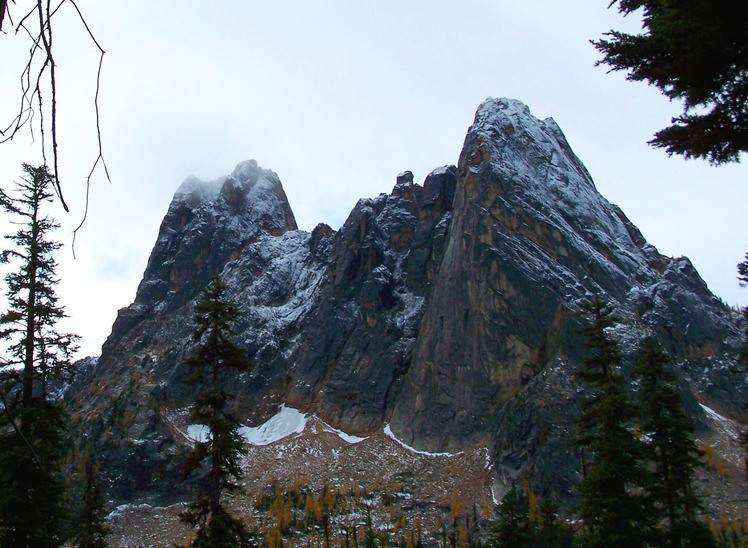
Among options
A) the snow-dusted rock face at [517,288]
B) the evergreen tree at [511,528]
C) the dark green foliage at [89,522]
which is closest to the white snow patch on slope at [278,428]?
the snow-dusted rock face at [517,288]

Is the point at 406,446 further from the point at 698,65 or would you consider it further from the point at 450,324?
the point at 698,65

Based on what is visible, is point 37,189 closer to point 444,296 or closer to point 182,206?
point 444,296

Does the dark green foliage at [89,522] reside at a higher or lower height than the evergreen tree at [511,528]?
lower

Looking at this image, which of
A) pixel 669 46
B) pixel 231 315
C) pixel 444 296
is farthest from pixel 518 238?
pixel 669 46

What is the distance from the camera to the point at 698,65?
17.1 feet

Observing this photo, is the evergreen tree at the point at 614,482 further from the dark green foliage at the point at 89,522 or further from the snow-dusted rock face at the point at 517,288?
the snow-dusted rock face at the point at 517,288

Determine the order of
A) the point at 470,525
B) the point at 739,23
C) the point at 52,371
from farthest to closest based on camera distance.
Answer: the point at 470,525, the point at 52,371, the point at 739,23

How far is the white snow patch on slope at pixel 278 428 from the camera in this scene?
107562mm

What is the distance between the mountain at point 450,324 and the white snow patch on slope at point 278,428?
2.17 m

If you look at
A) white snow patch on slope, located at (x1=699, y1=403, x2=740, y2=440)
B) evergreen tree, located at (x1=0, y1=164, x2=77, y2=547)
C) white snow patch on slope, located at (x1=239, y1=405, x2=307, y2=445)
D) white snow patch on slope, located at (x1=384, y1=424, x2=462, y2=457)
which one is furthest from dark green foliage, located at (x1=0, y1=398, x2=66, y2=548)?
white snow patch on slope, located at (x1=239, y1=405, x2=307, y2=445)

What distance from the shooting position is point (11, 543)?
41.7ft

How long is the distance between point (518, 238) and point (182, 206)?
103 metres

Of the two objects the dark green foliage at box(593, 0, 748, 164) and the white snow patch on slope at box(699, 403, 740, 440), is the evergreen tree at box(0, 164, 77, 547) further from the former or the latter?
→ the white snow patch on slope at box(699, 403, 740, 440)

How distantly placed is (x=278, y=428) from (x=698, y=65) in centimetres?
11103
